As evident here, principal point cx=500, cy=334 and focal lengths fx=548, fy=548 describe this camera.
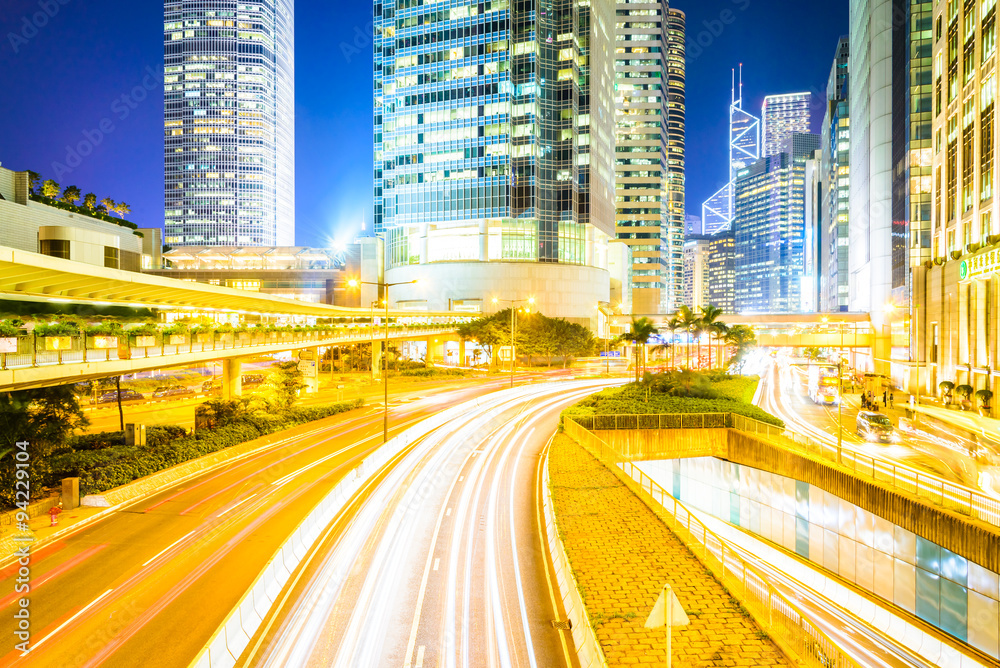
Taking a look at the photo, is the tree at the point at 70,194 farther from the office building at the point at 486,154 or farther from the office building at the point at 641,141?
the office building at the point at 641,141

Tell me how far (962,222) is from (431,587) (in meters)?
56.0

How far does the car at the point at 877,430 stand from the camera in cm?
3089

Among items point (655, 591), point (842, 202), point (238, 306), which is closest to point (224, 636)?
point (655, 591)

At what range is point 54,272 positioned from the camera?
19.5m

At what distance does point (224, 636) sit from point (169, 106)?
212 metres

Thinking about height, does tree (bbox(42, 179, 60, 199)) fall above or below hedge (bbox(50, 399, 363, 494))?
above

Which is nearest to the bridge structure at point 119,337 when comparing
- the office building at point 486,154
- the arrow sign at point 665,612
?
the arrow sign at point 665,612

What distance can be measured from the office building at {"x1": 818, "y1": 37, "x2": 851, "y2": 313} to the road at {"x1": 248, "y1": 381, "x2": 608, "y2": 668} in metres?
141

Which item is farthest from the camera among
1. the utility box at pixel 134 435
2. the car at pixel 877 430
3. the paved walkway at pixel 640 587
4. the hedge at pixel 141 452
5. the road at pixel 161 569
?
the car at pixel 877 430

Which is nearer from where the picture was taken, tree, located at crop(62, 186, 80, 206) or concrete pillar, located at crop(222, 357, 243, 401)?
concrete pillar, located at crop(222, 357, 243, 401)

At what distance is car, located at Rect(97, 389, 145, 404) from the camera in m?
48.3

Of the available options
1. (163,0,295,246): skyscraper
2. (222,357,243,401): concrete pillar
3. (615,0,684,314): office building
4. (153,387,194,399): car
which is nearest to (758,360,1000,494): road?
(222,357,243,401): concrete pillar

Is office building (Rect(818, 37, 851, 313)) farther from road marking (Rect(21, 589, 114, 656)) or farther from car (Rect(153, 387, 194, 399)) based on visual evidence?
road marking (Rect(21, 589, 114, 656))

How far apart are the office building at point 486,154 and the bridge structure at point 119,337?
5937cm
